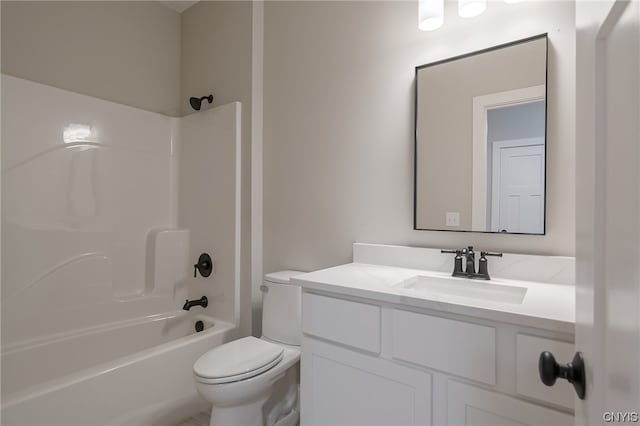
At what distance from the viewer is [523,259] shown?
131 centimetres

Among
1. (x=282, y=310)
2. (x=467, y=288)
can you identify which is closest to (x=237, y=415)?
(x=282, y=310)

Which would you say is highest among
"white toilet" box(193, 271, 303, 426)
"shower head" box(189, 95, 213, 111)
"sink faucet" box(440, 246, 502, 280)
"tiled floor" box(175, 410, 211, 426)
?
"shower head" box(189, 95, 213, 111)

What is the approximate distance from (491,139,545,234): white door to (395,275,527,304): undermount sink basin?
0.89 ft

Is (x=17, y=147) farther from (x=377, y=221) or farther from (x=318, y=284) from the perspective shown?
(x=377, y=221)

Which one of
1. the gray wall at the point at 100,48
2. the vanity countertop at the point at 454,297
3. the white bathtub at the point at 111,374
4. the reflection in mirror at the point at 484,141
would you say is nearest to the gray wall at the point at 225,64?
the gray wall at the point at 100,48

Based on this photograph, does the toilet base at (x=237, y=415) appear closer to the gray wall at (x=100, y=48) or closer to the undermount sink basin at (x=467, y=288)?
the undermount sink basin at (x=467, y=288)

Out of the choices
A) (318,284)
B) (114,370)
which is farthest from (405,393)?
(114,370)

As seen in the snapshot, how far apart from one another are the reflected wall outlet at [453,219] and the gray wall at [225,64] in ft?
4.10

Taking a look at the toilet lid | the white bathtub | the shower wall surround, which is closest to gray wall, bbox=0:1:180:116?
the shower wall surround

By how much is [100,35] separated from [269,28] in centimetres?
117

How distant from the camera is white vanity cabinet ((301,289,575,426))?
0.86 metres

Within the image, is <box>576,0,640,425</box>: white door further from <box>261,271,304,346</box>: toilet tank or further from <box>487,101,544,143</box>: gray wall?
<box>261,271,304,346</box>: toilet tank

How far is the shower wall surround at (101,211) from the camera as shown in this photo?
1888 mm

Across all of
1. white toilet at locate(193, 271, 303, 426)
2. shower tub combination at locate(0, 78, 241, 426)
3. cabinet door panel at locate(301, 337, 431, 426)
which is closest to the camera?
cabinet door panel at locate(301, 337, 431, 426)
